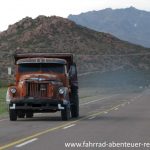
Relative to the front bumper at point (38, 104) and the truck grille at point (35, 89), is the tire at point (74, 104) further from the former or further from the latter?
the truck grille at point (35, 89)

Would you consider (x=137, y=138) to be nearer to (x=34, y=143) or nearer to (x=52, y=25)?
(x=34, y=143)

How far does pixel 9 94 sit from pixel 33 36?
443 ft

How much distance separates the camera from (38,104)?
27750 millimetres

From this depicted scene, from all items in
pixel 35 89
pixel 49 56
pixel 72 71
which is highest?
pixel 49 56

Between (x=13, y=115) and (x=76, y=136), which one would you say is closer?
(x=76, y=136)

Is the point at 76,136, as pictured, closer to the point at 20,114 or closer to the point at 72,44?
the point at 20,114

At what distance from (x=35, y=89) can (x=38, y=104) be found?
24.9 inches

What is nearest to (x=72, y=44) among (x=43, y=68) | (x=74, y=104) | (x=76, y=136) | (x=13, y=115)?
(x=74, y=104)

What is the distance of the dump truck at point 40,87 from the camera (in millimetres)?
27719

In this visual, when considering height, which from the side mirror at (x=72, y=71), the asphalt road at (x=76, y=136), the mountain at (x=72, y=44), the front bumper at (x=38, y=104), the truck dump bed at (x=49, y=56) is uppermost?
the mountain at (x=72, y=44)

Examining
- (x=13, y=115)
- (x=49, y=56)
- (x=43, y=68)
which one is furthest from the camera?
(x=49, y=56)

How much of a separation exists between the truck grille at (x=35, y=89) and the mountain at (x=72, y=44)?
112 metres

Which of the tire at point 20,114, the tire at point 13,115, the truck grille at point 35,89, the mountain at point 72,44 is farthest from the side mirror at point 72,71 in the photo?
the mountain at point 72,44

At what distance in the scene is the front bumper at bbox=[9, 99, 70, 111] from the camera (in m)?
27.6
